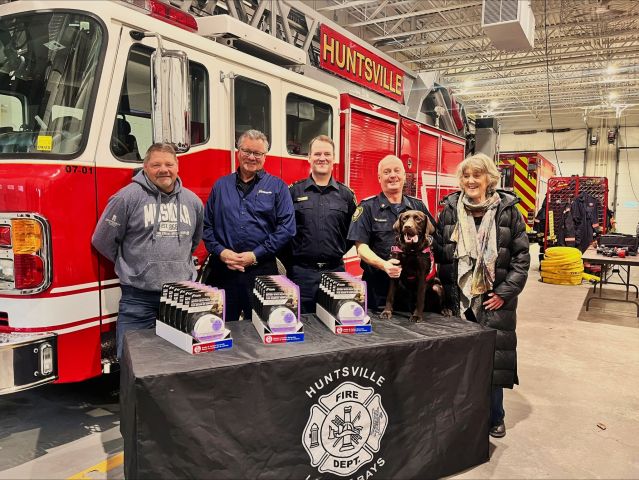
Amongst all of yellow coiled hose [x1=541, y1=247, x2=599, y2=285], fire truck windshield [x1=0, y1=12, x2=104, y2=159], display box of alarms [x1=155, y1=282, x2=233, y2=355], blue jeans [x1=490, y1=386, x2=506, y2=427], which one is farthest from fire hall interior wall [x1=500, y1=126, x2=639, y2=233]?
display box of alarms [x1=155, y1=282, x2=233, y2=355]

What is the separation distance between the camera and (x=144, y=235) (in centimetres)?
275


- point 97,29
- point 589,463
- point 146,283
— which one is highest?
point 97,29

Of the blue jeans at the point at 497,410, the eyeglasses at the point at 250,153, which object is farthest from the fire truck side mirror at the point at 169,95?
the blue jeans at the point at 497,410

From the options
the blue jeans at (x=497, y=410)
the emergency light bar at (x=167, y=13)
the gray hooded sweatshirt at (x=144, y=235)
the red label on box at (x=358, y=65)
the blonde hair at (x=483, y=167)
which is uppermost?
the red label on box at (x=358, y=65)

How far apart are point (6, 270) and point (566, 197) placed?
10.5 metres

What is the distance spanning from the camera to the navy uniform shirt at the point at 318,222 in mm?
3238

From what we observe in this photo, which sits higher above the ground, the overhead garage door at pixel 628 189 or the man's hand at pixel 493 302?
the overhead garage door at pixel 628 189

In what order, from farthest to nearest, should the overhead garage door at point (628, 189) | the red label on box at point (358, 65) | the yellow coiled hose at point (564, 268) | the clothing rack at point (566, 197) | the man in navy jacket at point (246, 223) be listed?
1. the overhead garage door at point (628, 189)
2. the clothing rack at point (566, 197)
3. the yellow coiled hose at point (564, 268)
4. the red label on box at point (358, 65)
5. the man in navy jacket at point (246, 223)

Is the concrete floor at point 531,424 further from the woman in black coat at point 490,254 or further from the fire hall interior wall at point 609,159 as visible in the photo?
the fire hall interior wall at point 609,159

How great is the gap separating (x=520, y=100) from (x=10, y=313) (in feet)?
65.7

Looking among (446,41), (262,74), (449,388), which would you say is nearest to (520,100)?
(446,41)

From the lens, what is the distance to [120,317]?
2.80 m

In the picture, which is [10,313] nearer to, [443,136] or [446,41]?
[443,136]

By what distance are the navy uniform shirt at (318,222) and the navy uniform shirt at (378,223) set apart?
0.23 meters
